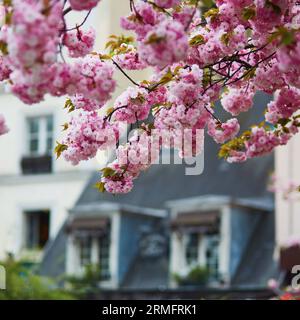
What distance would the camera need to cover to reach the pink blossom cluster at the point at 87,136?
4496 millimetres

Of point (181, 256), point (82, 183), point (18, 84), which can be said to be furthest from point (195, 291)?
point (18, 84)

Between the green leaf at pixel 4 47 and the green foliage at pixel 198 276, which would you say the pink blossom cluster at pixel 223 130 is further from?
the green foliage at pixel 198 276

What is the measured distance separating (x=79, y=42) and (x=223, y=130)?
1.25 meters

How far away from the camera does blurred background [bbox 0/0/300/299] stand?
16.8 m

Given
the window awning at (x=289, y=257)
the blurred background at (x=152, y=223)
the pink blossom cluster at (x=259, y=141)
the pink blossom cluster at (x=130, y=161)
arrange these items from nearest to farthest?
the pink blossom cluster at (x=130, y=161) < the pink blossom cluster at (x=259, y=141) < the window awning at (x=289, y=257) < the blurred background at (x=152, y=223)

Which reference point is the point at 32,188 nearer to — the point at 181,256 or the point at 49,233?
the point at 49,233

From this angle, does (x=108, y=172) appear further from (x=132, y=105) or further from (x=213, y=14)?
(x=213, y=14)

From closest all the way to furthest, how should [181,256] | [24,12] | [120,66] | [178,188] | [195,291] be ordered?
[24,12] < [120,66] < [195,291] < [181,256] < [178,188]

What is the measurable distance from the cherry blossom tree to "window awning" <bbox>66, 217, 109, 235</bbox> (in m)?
14.2

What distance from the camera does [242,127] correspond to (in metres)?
17.9

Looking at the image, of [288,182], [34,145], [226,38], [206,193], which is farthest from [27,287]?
[34,145]

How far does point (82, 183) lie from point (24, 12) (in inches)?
733

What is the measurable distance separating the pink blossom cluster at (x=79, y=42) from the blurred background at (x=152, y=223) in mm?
11097

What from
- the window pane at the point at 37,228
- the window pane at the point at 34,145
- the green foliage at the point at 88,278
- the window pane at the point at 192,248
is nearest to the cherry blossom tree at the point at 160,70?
the window pane at the point at 192,248
